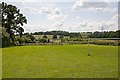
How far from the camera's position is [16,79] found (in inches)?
530

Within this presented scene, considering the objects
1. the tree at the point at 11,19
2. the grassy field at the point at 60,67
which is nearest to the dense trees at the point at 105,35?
the tree at the point at 11,19

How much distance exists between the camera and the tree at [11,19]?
9056 cm

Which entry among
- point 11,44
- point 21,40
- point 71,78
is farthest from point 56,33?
point 71,78

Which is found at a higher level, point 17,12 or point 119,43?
point 17,12

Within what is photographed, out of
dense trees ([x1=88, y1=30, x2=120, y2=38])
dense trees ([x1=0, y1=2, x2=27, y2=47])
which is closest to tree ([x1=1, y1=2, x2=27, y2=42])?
dense trees ([x1=0, y1=2, x2=27, y2=47])

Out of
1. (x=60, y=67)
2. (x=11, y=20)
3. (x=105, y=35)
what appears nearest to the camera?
(x=60, y=67)

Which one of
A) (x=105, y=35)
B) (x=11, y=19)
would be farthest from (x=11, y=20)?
(x=105, y=35)

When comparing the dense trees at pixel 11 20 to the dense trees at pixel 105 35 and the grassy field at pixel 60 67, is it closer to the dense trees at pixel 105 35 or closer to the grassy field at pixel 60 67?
the dense trees at pixel 105 35

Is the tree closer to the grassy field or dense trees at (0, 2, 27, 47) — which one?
dense trees at (0, 2, 27, 47)

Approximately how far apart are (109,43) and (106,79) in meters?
83.1

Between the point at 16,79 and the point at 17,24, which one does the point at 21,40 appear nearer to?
the point at 17,24

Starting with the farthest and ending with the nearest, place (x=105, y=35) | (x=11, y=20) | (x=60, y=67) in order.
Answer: (x=105, y=35)
(x=11, y=20)
(x=60, y=67)

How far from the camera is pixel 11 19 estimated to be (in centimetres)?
9175

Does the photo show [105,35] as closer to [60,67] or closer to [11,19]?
[11,19]
